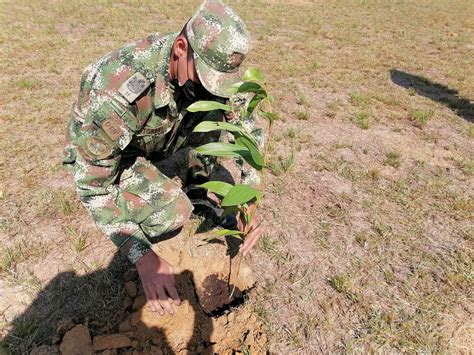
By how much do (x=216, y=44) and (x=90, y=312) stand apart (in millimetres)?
1599

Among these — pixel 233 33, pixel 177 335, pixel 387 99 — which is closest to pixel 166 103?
pixel 233 33

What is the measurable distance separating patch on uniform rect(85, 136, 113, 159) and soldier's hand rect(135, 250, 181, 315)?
0.54 m

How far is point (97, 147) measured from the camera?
1.73m

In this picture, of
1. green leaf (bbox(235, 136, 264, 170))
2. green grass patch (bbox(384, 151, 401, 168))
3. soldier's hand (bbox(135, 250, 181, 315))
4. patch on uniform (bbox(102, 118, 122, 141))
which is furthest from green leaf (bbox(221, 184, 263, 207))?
green grass patch (bbox(384, 151, 401, 168))

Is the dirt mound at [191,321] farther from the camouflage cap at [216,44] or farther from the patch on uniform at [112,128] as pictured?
the camouflage cap at [216,44]

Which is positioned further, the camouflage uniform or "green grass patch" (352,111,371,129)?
"green grass patch" (352,111,371,129)

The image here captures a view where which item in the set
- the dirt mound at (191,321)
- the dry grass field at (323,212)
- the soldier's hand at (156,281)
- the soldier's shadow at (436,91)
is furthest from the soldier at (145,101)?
the soldier's shadow at (436,91)

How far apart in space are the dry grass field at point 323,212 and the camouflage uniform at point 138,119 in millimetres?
482

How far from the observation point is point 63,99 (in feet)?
14.9

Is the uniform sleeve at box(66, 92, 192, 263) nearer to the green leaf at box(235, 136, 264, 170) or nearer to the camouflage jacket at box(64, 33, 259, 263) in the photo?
the camouflage jacket at box(64, 33, 259, 263)

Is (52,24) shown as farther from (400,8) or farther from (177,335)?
(400,8)

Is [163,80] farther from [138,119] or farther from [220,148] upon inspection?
[220,148]

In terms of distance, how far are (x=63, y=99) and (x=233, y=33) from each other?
3.68 meters

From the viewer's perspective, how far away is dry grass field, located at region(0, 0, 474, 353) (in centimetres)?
202
